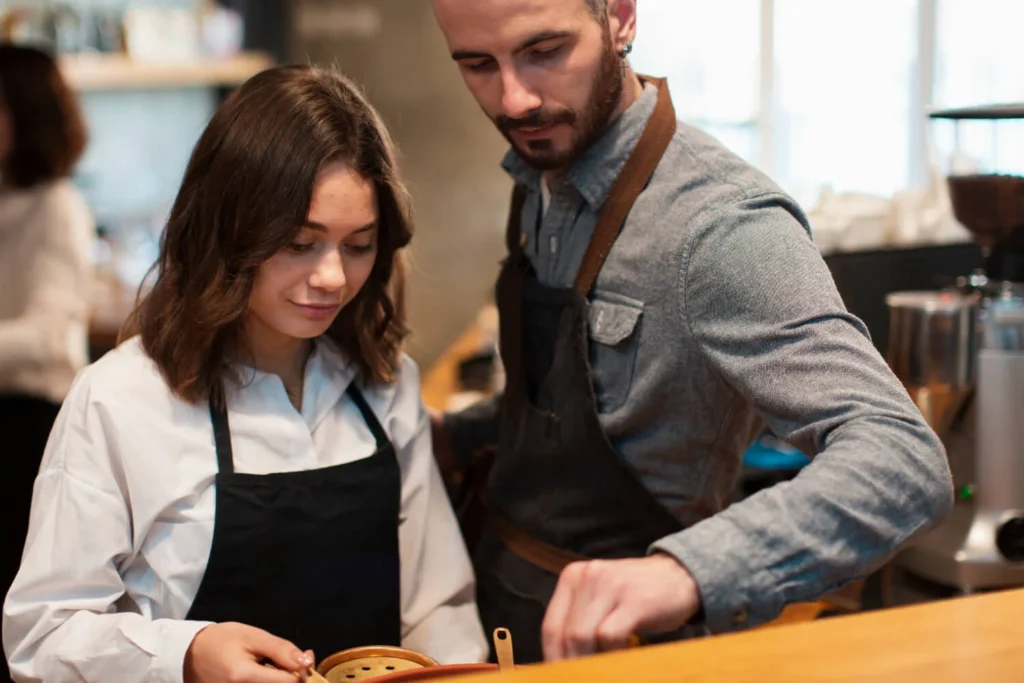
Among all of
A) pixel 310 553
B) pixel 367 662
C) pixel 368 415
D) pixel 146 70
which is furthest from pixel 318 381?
pixel 146 70

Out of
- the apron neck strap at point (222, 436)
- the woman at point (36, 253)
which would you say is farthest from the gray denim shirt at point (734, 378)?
the woman at point (36, 253)

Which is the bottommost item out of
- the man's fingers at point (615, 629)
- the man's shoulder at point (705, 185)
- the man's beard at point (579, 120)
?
the man's fingers at point (615, 629)

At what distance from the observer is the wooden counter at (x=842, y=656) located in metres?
0.86

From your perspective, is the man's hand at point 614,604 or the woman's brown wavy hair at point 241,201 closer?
the man's hand at point 614,604

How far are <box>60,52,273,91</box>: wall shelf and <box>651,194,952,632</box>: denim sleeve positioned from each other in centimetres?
338

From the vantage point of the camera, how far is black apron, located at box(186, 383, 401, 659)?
1.39 meters

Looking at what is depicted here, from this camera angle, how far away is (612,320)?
1.39 metres

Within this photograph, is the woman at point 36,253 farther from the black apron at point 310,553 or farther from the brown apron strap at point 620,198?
the brown apron strap at point 620,198

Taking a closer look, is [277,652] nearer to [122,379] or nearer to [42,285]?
[122,379]

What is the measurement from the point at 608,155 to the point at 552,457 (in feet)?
1.33

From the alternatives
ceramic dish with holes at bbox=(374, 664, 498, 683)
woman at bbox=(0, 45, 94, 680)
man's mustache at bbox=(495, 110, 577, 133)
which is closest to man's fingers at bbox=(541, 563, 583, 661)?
ceramic dish with holes at bbox=(374, 664, 498, 683)

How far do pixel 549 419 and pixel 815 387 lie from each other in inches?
17.7

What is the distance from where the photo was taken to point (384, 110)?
461 cm

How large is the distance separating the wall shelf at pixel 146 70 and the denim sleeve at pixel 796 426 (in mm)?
3383
